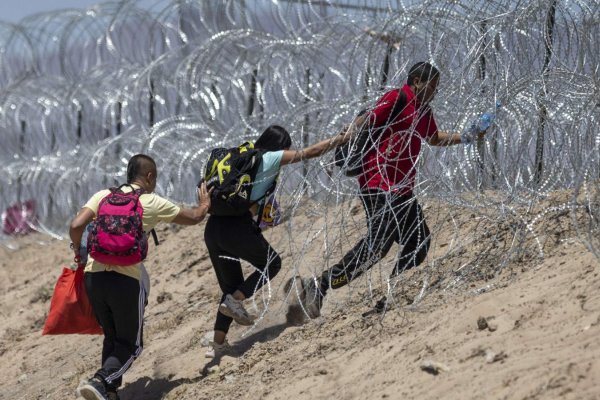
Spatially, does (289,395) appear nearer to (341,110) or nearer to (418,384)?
(418,384)

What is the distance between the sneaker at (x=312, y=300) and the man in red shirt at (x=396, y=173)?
117 mm

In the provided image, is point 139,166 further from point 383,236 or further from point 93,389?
point 383,236

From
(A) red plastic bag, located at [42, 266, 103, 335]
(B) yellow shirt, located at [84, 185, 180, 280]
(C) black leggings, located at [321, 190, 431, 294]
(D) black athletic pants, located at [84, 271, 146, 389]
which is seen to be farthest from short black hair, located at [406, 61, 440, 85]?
(A) red plastic bag, located at [42, 266, 103, 335]

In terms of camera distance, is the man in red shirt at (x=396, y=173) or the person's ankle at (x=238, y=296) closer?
the man in red shirt at (x=396, y=173)

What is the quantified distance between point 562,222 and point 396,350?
4.95 ft

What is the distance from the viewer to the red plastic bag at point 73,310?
6.85m

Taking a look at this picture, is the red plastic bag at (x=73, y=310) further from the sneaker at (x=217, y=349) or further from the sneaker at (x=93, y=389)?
the sneaker at (x=217, y=349)

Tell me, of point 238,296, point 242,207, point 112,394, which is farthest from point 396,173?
point 112,394

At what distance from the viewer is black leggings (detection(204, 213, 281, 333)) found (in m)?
6.81

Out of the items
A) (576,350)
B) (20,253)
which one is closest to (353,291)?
(576,350)

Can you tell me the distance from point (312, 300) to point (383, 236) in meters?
0.71

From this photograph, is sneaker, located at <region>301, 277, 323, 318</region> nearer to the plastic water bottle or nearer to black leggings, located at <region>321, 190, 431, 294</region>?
black leggings, located at <region>321, 190, 431, 294</region>

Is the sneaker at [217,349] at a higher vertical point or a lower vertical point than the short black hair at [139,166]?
lower

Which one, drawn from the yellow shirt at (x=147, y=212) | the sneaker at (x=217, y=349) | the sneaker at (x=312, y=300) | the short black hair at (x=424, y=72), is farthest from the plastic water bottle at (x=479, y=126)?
the sneaker at (x=217, y=349)
